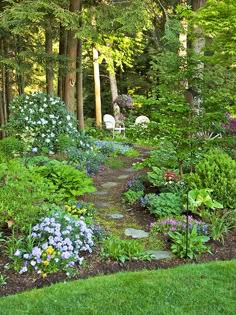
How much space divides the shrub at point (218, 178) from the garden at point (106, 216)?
0.01 metres

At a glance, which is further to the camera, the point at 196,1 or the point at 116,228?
the point at 196,1

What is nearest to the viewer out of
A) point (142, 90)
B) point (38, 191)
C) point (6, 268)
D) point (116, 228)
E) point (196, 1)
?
point (6, 268)

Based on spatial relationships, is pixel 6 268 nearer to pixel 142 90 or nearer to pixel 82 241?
pixel 82 241

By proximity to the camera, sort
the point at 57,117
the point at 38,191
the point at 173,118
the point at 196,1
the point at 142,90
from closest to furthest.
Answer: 1. the point at 38,191
2. the point at 173,118
3. the point at 57,117
4. the point at 196,1
5. the point at 142,90

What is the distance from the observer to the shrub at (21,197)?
3568 millimetres

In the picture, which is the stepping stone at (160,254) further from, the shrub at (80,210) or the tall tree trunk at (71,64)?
the tall tree trunk at (71,64)

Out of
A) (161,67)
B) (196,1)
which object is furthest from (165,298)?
(196,1)

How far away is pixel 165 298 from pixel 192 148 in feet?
8.34

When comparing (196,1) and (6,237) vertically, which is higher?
(196,1)

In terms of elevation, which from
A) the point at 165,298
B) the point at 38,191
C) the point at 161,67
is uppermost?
the point at 161,67

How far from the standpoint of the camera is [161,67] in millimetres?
5039

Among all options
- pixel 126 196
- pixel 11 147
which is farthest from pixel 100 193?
pixel 11 147

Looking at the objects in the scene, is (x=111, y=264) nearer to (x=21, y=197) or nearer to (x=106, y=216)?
(x=21, y=197)

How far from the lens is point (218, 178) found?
15.1 ft
